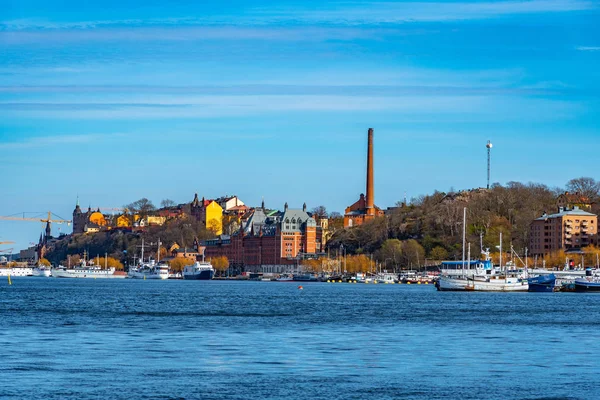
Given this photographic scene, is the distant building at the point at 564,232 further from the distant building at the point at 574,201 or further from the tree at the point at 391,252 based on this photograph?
the tree at the point at 391,252

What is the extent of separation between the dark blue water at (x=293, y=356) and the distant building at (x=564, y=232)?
386ft

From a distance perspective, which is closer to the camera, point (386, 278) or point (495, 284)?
point (495, 284)

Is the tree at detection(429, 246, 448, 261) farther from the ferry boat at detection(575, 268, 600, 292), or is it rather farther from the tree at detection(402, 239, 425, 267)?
the ferry boat at detection(575, 268, 600, 292)

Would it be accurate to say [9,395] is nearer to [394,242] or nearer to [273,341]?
[273,341]

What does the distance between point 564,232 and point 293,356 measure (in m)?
143

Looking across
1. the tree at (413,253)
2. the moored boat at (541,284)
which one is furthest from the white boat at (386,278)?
the moored boat at (541,284)

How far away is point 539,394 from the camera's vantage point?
27797mm

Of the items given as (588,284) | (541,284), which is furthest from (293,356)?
(588,284)

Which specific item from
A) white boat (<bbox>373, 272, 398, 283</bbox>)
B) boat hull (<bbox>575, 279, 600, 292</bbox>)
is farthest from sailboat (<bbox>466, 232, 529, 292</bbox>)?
white boat (<bbox>373, 272, 398, 283</bbox>)

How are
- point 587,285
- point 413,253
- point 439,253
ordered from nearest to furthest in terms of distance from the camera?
point 587,285 < point 439,253 < point 413,253

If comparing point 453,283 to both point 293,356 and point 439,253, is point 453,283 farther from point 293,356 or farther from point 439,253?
point 293,356

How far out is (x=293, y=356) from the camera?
35.4m

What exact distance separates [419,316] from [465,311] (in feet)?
25.2

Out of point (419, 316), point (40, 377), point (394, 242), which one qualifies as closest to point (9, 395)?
point (40, 377)
